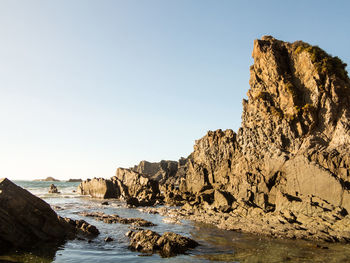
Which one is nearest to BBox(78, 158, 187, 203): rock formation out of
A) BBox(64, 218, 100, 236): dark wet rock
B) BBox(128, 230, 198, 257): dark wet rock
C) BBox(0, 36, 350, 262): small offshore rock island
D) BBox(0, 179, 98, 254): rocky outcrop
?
BBox(0, 36, 350, 262): small offshore rock island

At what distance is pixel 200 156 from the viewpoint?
63094 mm

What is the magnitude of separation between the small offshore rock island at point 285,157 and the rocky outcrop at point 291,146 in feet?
0.36

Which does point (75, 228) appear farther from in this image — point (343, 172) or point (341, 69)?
point (341, 69)

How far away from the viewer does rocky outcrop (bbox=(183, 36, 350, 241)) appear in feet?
94.1

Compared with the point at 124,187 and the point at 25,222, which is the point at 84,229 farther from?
the point at 124,187

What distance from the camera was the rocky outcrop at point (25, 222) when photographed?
19.2m

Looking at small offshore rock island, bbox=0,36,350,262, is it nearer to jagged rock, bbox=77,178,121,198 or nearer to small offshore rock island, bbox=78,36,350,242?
small offshore rock island, bbox=78,36,350,242

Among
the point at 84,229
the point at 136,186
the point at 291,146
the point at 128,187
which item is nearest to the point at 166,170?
the point at 128,187

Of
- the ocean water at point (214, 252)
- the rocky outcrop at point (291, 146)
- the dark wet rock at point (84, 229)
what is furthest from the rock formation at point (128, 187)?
the ocean water at point (214, 252)

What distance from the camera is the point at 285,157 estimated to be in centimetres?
3597

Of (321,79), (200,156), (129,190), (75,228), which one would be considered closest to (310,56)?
(321,79)

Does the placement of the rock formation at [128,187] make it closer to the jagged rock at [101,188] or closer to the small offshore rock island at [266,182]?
the jagged rock at [101,188]

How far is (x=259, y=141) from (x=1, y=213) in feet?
120

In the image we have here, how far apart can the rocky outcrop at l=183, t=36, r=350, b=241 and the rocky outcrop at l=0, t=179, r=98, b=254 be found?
19142 mm
